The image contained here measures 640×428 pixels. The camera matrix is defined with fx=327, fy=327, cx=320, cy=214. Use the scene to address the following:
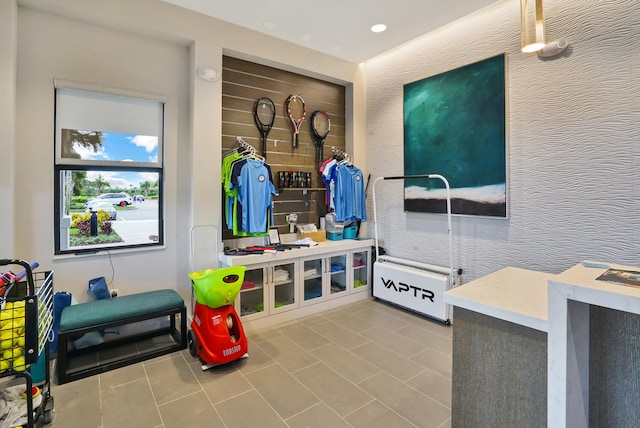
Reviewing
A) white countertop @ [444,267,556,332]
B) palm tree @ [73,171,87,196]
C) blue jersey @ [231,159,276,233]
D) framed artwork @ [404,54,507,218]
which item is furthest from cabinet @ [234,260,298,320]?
white countertop @ [444,267,556,332]

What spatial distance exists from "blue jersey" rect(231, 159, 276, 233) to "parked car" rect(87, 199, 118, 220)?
4.01 feet

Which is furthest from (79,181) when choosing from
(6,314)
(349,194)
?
(349,194)

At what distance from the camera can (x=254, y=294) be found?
3680 mm

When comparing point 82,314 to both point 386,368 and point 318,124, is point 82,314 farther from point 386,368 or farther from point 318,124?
point 318,124

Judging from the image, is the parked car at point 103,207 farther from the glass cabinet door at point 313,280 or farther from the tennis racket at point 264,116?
the glass cabinet door at point 313,280

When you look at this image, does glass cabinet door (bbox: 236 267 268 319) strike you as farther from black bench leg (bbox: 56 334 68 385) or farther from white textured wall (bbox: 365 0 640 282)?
white textured wall (bbox: 365 0 640 282)

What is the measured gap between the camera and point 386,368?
→ 108 inches

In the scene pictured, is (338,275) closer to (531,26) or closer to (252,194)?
(252,194)

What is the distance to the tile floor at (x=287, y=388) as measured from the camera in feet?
7.02

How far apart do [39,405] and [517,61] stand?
4.76 m

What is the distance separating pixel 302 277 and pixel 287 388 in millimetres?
1535

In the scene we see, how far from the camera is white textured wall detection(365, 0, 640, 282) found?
8.64 feet

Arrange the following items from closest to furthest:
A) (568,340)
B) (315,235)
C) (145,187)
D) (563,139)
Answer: (568,340), (563,139), (145,187), (315,235)

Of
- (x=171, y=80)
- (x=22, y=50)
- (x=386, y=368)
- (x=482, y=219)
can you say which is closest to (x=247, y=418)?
(x=386, y=368)
